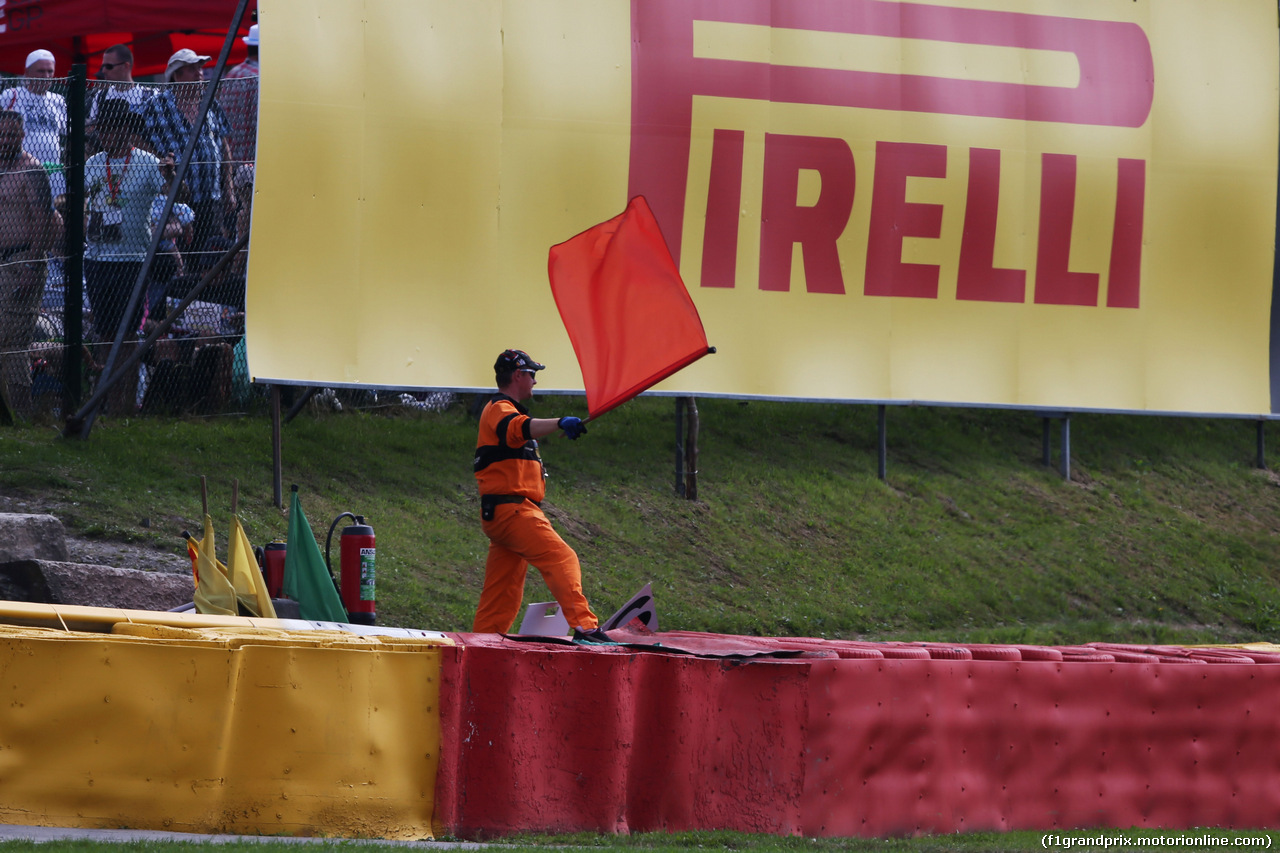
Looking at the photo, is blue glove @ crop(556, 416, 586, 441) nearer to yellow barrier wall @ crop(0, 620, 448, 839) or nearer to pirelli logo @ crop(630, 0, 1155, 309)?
yellow barrier wall @ crop(0, 620, 448, 839)

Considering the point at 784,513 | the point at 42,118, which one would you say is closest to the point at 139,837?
the point at 42,118

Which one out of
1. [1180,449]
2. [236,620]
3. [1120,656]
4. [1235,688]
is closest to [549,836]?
[236,620]

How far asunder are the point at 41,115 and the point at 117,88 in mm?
621

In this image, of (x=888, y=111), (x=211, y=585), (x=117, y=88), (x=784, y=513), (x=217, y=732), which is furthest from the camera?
(x=784, y=513)

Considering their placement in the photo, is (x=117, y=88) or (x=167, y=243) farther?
(x=167, y=243)

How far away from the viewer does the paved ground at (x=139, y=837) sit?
5.14 metres

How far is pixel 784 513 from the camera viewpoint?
566 inches

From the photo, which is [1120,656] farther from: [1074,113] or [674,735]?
[1074,113]

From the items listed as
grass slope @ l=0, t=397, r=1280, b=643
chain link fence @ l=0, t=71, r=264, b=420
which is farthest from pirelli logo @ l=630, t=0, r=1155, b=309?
chain link fence @ l=0, t=71, r=264, b=420

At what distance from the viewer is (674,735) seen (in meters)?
6.31

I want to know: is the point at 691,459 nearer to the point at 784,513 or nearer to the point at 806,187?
the point at 784,513

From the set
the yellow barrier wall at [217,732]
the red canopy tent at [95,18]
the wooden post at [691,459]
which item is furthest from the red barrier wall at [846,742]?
the red canopy tent at [95,18]

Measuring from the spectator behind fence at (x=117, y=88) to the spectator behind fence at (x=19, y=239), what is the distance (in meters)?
0.58

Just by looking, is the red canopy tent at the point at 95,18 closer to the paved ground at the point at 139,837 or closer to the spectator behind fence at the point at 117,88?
the spectator behind fence at the point at 117,88
